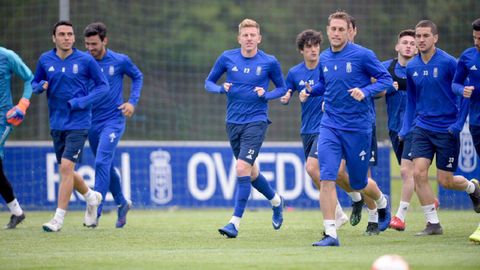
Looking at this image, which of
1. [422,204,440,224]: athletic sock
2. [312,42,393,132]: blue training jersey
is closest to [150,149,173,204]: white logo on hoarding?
[422,204,440,224]: athletic sock

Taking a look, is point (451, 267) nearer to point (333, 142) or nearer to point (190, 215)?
point (333, 142)

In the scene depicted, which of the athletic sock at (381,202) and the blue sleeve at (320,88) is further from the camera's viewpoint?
the athletic sock at (381,202)

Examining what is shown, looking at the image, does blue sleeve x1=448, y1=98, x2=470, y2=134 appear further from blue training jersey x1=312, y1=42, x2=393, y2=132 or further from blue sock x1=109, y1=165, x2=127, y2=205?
blue sock x1=109, y1=165, x2=127, y2=205

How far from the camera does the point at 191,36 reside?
28.8m

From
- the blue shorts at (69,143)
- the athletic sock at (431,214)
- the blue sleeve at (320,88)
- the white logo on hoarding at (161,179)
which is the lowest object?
the white logo on hoarding at (161,179)

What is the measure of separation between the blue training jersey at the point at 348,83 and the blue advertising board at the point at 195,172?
8.30 m

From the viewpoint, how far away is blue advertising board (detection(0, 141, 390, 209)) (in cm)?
2009

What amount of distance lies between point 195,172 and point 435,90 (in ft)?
26.4

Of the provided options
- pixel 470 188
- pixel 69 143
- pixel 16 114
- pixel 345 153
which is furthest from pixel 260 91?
pixel 16 114

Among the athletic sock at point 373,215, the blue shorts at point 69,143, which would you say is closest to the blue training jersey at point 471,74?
the athletic sock at point 373,215

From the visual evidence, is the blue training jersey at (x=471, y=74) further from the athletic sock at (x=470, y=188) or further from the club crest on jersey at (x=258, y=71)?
the club crest on jersey at (x=258, y=71)

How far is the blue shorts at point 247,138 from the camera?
1327cm

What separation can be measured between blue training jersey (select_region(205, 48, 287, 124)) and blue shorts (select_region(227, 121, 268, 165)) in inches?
2.7

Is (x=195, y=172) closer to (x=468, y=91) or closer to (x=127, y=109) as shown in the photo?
(x=127, y=109)
